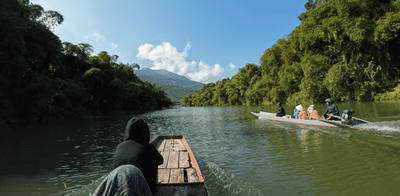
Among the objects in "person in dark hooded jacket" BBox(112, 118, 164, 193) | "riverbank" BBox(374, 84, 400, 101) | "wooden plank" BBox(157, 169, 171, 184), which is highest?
"riverbank" BBox(374, 84, 400, 101)

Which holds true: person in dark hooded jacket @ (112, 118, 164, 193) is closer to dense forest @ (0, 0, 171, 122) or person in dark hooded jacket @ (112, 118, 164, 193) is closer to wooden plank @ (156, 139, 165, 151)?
wooden plank @ (156, 139, 165, 151)

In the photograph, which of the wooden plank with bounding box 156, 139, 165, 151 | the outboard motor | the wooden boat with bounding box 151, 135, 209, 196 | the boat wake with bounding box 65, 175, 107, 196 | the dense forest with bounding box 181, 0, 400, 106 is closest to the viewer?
the wooden boat with bounding box 151, 135, 209, 196

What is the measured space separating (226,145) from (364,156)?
490 cm

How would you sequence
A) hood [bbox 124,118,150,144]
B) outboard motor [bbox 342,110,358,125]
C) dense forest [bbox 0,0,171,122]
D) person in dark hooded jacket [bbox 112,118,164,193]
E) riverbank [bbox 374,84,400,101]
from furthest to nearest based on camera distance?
1. riverbank [bbox 374,84,400,101]
2. dense forest [bbox 0,0,171,122]
3. outboard motor [bbox 342,110,358,125]
4. hood [bbox 124,118,150,144]
5. person in dark hooded jacket [bbox 112,118,164,193]

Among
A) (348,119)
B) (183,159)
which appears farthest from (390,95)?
(183,159)

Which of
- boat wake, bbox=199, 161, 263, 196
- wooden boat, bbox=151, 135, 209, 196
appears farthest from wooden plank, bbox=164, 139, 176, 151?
boat wake, bbox=199, 161, 263, 196

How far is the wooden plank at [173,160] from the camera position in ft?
18.4

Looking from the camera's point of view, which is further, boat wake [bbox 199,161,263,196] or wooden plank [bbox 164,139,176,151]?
wooden plank [bbox 164,139,176,151]

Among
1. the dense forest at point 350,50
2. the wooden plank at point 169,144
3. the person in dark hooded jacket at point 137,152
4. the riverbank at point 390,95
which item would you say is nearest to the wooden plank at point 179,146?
the wooden plank at point 169,144

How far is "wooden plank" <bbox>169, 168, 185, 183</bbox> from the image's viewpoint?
4.51 meters

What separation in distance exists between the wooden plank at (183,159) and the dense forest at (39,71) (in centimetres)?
2560

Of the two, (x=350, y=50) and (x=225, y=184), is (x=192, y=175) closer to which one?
(x=225, y=184)

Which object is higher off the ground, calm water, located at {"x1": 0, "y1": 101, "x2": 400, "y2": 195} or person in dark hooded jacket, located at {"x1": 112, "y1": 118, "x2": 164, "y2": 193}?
person in dark hooded jacket, located at {"x1": 112, "y1": 118, "x2": 164, "y2": 193}

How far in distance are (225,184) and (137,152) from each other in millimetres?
3059
